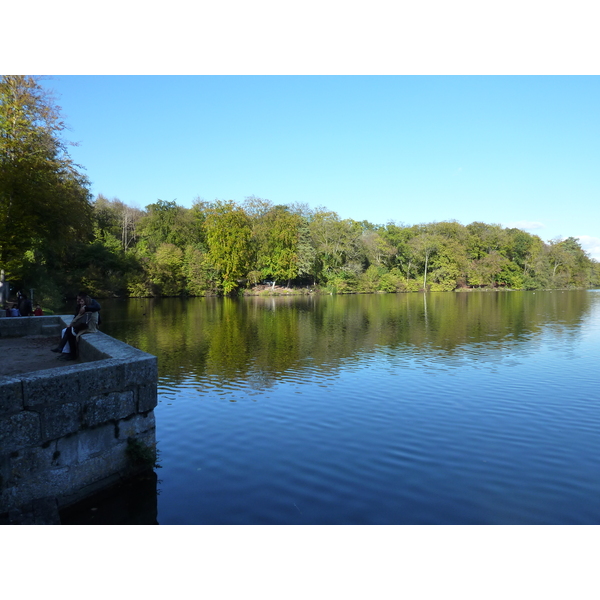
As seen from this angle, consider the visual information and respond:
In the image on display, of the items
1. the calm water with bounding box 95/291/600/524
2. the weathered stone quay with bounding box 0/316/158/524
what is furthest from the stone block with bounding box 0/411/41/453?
the calm water with bounding box 95/291/600/524

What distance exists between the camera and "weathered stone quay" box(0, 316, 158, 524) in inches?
217

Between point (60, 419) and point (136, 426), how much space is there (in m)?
1.29

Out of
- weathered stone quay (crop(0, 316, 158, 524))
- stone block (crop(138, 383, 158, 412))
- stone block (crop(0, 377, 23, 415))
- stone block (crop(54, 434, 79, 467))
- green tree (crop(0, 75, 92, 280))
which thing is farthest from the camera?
green tree (crop(0, 75, 92, 280))

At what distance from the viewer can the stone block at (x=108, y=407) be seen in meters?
6.24

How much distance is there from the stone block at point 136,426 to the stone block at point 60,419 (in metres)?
0.79

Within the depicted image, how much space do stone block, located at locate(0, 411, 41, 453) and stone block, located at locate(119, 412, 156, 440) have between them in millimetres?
1278

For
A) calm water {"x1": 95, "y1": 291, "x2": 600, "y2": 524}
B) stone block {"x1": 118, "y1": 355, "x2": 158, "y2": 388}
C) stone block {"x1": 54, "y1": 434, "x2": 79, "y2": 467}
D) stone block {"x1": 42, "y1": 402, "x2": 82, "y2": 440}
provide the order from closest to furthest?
stone block {"x1": 42, "y1": 402, "x2": 82, "y2": 440}, stone block {"x1": 54, "y1": 434, "x2": 79, "y2": 467}, calm water {"x1": 95, "y1": 291, "x2": 600, "y2": 524}, stone block {"x1": 118, "y1": 355, "x2": 158, "y2": 388}

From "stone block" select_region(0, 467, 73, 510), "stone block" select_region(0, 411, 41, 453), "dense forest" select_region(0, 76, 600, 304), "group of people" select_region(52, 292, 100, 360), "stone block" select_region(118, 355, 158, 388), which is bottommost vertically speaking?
"stone block" select_region(0, 467, 73, 510)

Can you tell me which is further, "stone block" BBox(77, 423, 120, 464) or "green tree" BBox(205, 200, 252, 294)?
"green tree" BBox(205, 200, 252, 294)

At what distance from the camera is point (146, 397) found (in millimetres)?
7035

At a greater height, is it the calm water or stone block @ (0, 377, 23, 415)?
stone block @ (0, 377, 23, 415)

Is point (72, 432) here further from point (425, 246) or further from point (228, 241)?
point (425, 246)

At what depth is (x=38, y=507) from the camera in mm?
5684

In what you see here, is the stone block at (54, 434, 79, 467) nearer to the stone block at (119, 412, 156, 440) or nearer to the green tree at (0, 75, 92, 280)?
the stone block at (119, 412, 156, 440)
